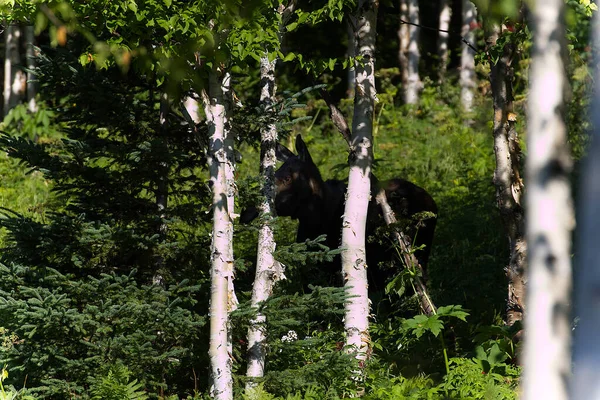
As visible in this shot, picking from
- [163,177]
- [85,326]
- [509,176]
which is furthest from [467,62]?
[85,326]

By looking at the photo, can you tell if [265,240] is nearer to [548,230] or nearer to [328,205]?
[328,205]

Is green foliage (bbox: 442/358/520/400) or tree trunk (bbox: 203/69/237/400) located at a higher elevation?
tree trunk (bbox: 203/69/237/400)

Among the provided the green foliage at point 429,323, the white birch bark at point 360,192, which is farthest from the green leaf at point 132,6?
the green foliage at point 429,323

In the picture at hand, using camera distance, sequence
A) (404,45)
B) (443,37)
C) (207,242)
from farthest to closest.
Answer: (443,37), (404,45), (207,242)

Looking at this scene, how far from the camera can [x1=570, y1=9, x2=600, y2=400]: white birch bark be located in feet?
6.22

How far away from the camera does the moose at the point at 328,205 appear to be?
9398 millimetres

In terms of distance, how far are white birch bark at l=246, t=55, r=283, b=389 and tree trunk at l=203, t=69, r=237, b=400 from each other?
0.46 meters

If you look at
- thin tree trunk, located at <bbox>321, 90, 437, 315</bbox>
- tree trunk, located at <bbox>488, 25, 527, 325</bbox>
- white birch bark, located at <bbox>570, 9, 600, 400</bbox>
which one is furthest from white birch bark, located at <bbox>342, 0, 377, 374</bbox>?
white birch bark, located at <bbox>570, 9, 600, 400</bbox>

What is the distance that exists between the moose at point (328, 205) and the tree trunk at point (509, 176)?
1.37 meters

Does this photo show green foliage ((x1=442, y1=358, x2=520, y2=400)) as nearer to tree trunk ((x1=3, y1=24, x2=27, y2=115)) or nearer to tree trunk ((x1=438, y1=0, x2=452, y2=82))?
tree trunk ((x1=3, y1=24, x2=27, y2=115))

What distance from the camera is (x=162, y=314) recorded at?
652 centimetres

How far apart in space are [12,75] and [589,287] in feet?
66.6

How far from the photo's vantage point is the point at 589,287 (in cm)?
192

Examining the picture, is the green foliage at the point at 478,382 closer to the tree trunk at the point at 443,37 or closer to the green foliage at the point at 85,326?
the green foliage at the point at 85,326
